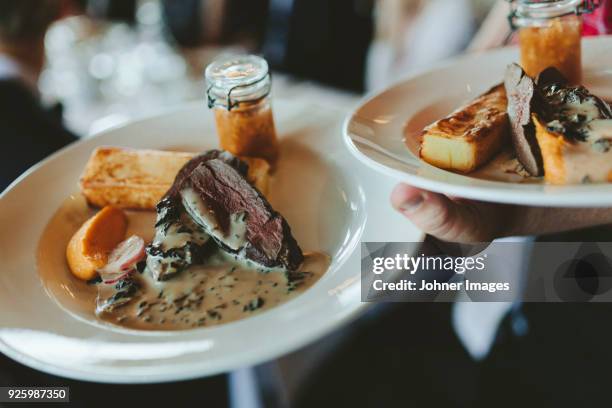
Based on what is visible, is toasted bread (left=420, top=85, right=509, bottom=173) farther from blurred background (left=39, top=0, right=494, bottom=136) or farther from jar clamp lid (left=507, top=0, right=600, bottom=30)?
blurred background (left=39, top=0, right=494, bottom=136)

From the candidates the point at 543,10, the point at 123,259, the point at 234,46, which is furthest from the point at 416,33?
the point at 123,259

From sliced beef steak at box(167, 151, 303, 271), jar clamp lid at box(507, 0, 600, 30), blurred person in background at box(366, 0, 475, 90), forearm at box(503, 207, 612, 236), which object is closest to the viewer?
sliced beef steak at box(167, 151, 303, 271)

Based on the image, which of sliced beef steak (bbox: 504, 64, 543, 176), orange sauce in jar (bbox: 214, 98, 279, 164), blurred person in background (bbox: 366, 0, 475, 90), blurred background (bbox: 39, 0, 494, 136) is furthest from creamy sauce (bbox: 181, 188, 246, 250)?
blurred person in background (bbox: 366, 0, 475, 90)

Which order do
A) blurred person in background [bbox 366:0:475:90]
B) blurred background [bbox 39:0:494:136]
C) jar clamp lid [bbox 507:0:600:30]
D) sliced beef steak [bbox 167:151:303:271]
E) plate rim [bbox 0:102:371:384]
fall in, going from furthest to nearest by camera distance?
blurred background [bbox 39:0:494:136] → blurred person in background [bbox 366:0:475:90] → jar clamp lid [bbox 507:0:600:30] → sliced beef steak [bbox 167:151:303:271] → plate rim [bbox 0:102:371:384]

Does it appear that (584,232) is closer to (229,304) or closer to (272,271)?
(272,271)

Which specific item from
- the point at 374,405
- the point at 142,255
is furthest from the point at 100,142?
the point at 374,405

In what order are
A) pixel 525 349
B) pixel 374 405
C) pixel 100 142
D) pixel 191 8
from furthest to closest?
pixel 191 8
pixel 374 405
pixel 525 349
pixel 100 142

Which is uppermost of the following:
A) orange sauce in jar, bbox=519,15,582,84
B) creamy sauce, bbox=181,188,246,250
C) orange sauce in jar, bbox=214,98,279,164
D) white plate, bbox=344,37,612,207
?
orange sauce in jar, bbox=519,15,582,84

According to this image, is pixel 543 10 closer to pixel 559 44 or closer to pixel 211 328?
pixel 559 44
